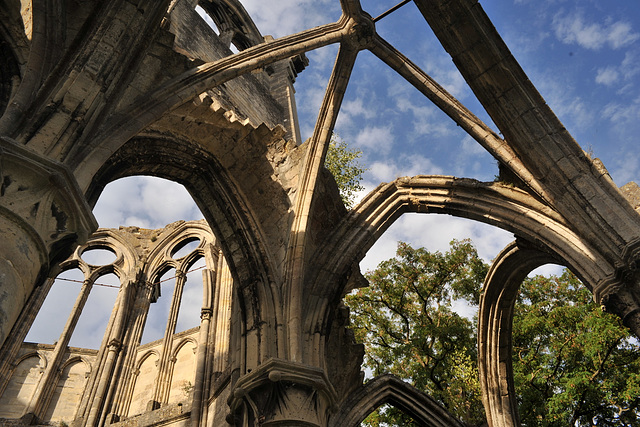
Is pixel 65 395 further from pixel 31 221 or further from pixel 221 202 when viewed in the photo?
pixel 31 221

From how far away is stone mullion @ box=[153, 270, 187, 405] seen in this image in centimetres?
893

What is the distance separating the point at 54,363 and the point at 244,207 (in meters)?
5.16

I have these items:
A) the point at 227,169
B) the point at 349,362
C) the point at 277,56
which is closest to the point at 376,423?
the point at 349,362

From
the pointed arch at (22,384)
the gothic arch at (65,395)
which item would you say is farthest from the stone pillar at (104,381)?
the pointed arch at (22,384)

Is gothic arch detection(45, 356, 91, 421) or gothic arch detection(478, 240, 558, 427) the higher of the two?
gothic arch detection(45, 356, 91, 421)

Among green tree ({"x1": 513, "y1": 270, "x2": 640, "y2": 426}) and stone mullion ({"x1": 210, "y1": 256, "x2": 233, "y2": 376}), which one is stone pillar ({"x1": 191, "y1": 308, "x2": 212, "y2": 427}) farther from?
green tree ({"x1": 513, "y1": 270, "x2": 640, "y2": 426})

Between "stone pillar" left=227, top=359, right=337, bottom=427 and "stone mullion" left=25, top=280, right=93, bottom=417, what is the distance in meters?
5.31

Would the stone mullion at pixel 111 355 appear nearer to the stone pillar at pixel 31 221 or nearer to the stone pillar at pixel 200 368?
the stone pillar at pixel 200 368

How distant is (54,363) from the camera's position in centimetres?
948

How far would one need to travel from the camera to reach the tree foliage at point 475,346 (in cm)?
906

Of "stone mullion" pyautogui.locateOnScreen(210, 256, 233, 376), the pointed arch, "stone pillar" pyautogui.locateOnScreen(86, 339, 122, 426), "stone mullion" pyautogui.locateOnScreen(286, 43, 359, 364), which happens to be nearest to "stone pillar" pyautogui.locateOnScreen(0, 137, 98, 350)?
"stone mullion" pyautogui.locateOnScreen(286, 43, 359, 364)

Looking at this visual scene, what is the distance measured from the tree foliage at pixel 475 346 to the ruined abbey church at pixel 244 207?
1884mm

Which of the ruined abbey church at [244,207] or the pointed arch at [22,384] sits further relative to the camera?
the pointed arch at [22,384]

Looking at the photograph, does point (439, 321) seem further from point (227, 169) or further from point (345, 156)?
point (227, 169)
